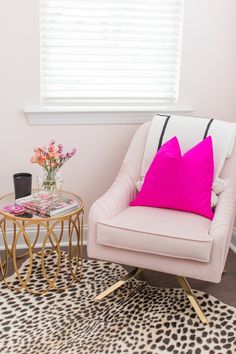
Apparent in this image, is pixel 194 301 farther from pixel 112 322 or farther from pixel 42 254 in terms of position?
pixel 42 254

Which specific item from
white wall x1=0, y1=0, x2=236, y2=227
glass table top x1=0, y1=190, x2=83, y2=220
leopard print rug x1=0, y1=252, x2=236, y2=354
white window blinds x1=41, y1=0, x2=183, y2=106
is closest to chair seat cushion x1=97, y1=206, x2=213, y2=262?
glass table top x1=0, y1=190, x2=83, y2=220

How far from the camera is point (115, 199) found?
259cm

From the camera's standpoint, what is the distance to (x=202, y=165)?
8.38 feet

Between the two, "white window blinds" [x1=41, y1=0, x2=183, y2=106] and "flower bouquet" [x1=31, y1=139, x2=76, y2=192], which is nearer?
"flower bouquet" [x1=31, y1=139, x2=76, y2=192]

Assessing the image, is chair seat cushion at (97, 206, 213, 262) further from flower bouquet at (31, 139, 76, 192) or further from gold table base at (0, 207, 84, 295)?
flower bouquet at (31, 139, 76, 192)

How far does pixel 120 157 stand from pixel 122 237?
0.95m

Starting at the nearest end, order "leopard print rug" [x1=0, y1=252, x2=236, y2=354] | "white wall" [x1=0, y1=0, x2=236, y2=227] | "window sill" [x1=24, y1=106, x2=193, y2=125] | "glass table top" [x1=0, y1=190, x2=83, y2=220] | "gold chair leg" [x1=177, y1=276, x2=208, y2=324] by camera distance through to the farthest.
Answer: "leopard print rug" [x1=0, y1=252, x2=236, y2=354] → "gold chair leg" [x1=177, y1=276, x2=208, y2=324] → "glass table top" [x1=0, y1=190, x2=83, y2=220] → "white wall" [x1=0, y1=0, x2=236, y2=227] → "window sill" [x1=24, y1=106, x2=193, y2=125]

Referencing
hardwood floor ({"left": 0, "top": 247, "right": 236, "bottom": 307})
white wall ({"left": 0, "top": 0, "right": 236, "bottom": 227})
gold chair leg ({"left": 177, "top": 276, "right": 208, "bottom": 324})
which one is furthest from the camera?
white wall ({"left": 0, "top": 0, "right": 236, "bottom": 227})

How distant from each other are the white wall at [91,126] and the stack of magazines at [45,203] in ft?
1.54

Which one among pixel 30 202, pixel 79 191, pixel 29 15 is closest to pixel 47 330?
pixel 30 202

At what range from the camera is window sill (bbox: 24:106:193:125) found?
2.95 meters

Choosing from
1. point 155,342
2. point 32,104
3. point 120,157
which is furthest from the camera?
point 120,157

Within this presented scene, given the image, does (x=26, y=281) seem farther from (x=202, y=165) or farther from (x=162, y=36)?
(x=162, y=36)

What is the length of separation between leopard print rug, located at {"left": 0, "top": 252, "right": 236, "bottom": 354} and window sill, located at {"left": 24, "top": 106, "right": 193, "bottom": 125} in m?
1.01
